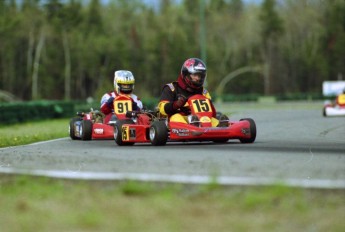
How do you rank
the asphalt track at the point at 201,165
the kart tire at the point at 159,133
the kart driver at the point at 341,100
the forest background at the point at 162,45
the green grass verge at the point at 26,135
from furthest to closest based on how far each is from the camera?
the forest background at the point at 162,45, the kart driver at the point at 341,100, the green grass verge at the point at 26,135, the kart tire at the point at 159,133, the asphalt track at the point at 201,165

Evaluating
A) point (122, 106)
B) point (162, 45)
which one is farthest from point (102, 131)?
point (162, 45)

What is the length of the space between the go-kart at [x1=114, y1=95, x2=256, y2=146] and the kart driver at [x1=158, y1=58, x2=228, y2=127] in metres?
0.17

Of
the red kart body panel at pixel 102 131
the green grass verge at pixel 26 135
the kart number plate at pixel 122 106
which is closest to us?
the green grass verge at pixel 26 135

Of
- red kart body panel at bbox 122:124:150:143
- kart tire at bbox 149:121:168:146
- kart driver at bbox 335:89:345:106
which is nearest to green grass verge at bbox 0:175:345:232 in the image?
kart tire at bbox 149:121:168:146

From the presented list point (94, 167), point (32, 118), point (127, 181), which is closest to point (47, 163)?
point (94, 167)

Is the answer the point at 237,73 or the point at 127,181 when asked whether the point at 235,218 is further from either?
the point at 237,73

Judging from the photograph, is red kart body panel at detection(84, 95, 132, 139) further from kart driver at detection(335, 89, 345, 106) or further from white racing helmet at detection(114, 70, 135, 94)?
kart driver at detection(335, 89, 345, 106)

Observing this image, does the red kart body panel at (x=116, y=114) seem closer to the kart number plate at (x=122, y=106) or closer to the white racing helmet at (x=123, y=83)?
the kart number plate at (x=122, y=106)

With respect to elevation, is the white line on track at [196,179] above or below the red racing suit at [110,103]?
below

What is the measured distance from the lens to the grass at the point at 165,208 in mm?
5734

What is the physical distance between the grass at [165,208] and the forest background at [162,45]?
93213 millimetres

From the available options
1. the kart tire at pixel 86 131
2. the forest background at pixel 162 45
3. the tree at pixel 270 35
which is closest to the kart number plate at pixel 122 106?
the kart tire at pixel 86 131

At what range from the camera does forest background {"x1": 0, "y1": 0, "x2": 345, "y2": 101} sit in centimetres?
10525

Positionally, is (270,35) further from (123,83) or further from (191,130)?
(191,130)
